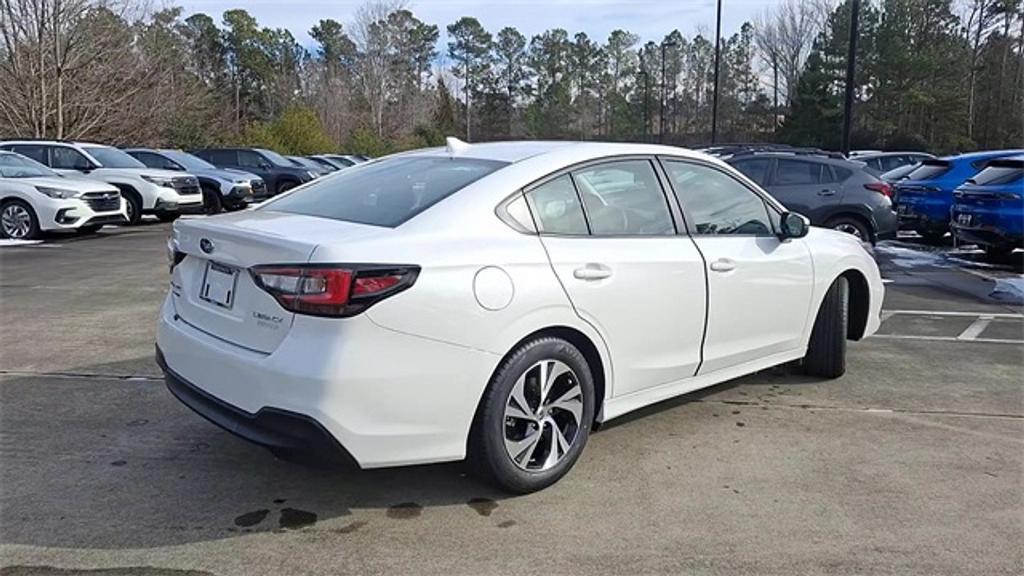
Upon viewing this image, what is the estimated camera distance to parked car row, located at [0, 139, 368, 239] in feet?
41.2

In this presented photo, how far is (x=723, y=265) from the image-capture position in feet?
14.0

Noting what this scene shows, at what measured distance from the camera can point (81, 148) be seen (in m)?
15.6

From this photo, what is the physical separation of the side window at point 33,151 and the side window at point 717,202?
572 inches

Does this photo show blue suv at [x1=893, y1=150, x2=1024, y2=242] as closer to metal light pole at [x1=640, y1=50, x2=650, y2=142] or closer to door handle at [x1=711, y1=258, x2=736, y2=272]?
door handle at [x1=711, y1=258, x2=736, y2=272]

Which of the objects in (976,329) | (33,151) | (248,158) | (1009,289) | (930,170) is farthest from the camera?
(248,158)

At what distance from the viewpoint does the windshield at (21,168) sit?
13.1m

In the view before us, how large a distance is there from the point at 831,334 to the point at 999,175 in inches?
297

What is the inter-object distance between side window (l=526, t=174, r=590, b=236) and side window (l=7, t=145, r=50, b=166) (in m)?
14.5

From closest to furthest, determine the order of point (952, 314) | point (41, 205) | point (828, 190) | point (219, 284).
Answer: point (219, 284), point (952, 314), point (828, 190), point (41, 205)

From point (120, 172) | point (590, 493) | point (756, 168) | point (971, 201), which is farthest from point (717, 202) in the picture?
point (120, 172)

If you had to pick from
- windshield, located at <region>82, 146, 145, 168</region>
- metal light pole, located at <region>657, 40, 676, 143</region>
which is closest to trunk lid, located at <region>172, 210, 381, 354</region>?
windshield, located at <region>82, 146, 145, 168</region>

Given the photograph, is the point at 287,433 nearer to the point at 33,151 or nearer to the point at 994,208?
the point at 994,208

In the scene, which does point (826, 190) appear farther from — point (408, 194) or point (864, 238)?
point (408, 194)

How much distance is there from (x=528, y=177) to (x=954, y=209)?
10008 millimetres
